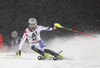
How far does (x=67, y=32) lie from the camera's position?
15969 mm

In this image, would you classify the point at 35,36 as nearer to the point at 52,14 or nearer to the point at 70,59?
the point at 70,59

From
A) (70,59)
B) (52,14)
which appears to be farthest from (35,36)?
(52,14)

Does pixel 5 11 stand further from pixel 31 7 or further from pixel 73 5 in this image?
pixel 73 5

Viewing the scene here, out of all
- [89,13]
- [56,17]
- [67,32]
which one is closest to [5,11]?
[56,17]

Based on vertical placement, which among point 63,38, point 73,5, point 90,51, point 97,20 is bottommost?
point 90,51

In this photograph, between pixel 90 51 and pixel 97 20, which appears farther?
pixel 97 20

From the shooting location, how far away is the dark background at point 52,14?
15270 mm

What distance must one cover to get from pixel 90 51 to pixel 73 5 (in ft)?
25.1

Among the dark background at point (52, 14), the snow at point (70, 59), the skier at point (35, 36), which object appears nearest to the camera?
the snow at point (70, 59)

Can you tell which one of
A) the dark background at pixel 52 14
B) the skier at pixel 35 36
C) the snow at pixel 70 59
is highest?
the dark background at pixel 52 14

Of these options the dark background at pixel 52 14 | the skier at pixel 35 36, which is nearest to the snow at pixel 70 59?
the skier at pixel 35 36

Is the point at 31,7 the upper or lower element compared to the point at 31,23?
upper

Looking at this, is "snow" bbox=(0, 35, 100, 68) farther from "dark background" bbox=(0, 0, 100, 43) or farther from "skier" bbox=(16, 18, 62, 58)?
"dark background" bbox=(0, 0, 100, 43)

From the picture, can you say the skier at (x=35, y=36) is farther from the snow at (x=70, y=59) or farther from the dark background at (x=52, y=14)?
the dark background at (x=52, y=14)
